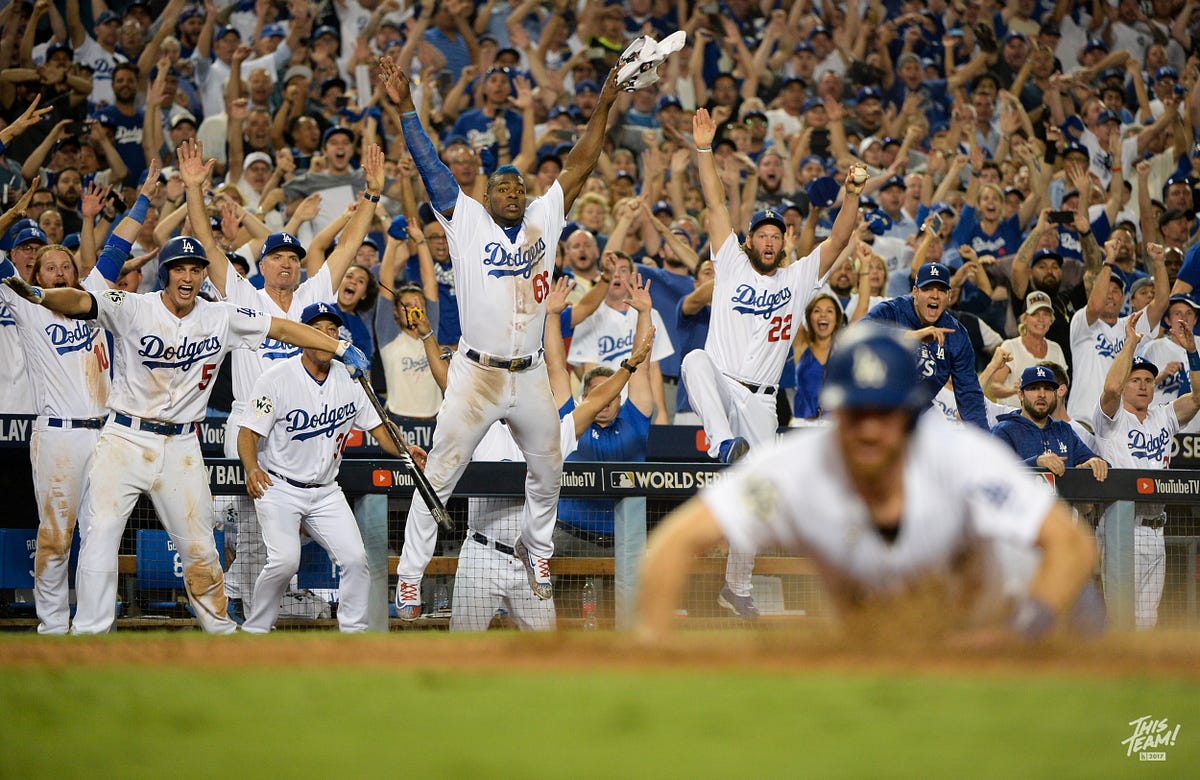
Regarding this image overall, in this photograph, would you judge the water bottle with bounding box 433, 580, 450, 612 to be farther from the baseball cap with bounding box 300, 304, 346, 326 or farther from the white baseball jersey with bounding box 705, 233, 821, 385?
the white baseball jersey with bounding box 705, 233, 821, 385

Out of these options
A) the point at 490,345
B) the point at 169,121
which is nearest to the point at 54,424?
the point at 490,345

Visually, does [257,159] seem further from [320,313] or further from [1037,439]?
[1037,439]

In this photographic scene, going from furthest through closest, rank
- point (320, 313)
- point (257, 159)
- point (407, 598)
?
point (257, 159) → point (320, 313) → point (407, 598)

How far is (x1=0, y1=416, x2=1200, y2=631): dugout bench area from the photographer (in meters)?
9.16

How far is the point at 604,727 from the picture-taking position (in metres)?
3.79

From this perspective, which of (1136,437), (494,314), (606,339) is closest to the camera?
(494,314)

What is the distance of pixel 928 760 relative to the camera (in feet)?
11.6

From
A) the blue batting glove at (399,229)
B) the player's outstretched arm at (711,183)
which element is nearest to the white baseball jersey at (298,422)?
the blue batting glove at (399,229)

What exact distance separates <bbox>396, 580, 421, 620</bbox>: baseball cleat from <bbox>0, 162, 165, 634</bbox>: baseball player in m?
2.01

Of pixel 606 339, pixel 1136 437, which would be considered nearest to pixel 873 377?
pixel 606 339

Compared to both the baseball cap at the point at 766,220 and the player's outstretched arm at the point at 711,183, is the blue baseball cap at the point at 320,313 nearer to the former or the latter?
the player's outstretched arm at the point at 711,183

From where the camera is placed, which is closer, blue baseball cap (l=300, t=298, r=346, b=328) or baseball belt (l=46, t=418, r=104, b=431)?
baseball belt (l=46, t=418, r=104, b=431)

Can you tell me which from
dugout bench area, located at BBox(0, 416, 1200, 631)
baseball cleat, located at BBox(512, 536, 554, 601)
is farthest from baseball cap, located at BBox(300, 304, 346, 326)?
baseball cleat, located at BBox(512, 536, 554, 601)

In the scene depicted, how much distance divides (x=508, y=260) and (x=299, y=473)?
1933mm
